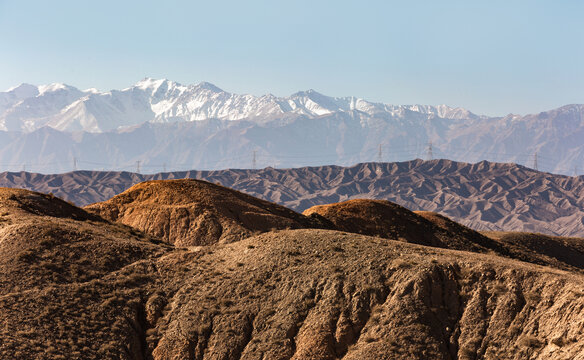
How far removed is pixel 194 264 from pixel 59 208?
58.2 ft

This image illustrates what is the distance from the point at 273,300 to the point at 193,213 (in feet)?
76.0

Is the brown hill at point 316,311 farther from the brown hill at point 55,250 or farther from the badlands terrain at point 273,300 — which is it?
the brown hill at point 55,250

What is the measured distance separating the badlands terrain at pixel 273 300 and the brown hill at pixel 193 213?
37.0 ft

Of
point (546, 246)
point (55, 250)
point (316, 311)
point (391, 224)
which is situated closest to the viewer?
point (316, 311)

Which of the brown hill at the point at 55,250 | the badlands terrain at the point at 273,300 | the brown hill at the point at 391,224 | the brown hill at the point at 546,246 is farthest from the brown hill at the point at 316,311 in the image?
the brown hill at the point at 546,246

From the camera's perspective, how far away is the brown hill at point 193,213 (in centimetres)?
6166

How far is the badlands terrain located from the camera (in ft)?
123

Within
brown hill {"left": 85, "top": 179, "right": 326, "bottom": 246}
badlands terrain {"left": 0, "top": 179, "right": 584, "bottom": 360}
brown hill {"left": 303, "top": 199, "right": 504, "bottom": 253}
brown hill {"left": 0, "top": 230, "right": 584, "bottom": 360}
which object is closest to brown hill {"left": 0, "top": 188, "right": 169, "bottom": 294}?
badlands terrain {"left": 0, "top": 179, "right": 584, "bottom": 360}

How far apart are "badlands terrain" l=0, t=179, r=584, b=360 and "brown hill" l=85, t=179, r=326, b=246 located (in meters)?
11.3

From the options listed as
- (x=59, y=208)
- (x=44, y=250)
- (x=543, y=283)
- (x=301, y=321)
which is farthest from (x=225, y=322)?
(x=59, y=208)

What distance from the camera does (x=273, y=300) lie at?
137 feet

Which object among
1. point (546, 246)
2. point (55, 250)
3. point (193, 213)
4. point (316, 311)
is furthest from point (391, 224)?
point (55, 250)

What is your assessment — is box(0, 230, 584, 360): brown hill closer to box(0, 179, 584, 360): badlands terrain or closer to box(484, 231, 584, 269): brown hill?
box(0, 179, 584, 360): badlands terrain

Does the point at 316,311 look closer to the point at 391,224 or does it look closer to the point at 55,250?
the point at 55,250
